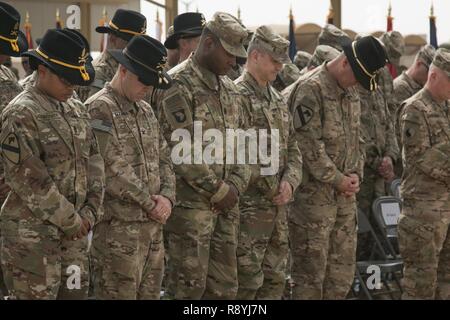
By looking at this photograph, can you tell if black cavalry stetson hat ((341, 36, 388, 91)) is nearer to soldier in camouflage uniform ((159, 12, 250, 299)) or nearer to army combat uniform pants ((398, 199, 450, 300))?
army combat uniform pants ((398, 199, 450, 300))

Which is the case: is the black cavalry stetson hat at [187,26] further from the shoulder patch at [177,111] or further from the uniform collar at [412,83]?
the uniform collar at [412,83]

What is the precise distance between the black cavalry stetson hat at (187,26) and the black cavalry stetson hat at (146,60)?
1.35m

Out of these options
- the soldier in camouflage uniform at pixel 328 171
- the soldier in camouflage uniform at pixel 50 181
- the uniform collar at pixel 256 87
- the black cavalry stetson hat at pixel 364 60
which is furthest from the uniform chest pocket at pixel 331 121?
the soldier in camouflage uniform at pixel 50 181

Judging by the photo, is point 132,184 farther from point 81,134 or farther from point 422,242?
point 422,242

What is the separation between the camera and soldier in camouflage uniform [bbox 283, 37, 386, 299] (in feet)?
23.8

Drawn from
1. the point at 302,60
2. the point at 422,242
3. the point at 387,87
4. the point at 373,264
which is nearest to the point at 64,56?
the point at 422,242

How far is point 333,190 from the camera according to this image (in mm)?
7344

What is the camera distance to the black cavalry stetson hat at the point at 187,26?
24.3 ft

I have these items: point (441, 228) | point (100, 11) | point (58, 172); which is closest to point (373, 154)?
point (441, 228)

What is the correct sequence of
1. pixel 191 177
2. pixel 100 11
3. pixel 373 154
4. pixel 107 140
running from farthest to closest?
pixel 100 11 < pixel 373 154 < pixel 191 177 < pixel 107 140

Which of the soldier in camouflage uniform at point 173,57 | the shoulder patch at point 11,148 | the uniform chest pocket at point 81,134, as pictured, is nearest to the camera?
the shoulder patch at point 11,148

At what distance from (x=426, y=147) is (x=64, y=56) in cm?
317
